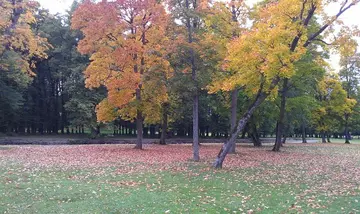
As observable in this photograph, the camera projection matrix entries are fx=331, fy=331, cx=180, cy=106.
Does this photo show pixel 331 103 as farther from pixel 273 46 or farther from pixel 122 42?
pixel 273 46

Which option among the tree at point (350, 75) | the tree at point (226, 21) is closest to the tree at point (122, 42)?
the tree at point (226, 21)

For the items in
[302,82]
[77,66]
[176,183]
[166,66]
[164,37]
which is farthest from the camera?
[77,66]

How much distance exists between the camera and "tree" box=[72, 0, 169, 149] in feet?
74.1

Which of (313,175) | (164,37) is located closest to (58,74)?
(164,37)

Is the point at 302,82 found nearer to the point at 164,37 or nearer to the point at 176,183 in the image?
the point at 164,37

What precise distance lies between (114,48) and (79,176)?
1364 centimetres

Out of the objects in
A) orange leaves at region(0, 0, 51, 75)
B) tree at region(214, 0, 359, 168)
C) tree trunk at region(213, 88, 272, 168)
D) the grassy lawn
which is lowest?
the grassy lawn

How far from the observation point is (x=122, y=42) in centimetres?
2330

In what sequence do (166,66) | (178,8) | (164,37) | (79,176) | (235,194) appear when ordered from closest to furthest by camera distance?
(235,194)
(79,176)
(178,8)
(166,66)
(164,37)

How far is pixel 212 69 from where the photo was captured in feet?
57.5

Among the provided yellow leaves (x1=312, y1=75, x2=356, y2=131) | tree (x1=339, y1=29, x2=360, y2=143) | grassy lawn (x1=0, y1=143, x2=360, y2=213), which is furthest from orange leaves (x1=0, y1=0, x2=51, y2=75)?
tree (x1=339, y1=29, x2=360, y2=143)

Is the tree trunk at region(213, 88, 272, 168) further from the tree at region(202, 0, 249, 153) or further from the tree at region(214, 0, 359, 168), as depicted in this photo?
the tree at region(202, 0, 249, 153)

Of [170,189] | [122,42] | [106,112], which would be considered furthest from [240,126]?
[106,112]

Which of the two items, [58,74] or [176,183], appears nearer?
[176,183]
